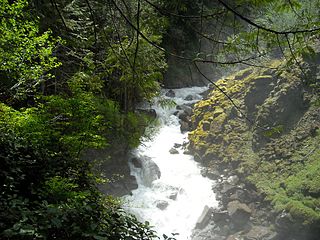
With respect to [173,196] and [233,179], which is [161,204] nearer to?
[173,196]

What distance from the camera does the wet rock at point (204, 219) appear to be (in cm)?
942

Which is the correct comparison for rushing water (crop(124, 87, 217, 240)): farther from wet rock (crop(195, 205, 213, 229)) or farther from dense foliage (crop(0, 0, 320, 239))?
dense foliage (crop(0, 0, 320, 239))

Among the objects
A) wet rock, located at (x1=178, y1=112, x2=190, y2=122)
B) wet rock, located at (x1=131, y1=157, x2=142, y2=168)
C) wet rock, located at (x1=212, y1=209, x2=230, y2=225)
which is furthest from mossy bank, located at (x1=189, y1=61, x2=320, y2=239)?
wet rock, located at (x1=131, y1=157, x2=142, y2=168)

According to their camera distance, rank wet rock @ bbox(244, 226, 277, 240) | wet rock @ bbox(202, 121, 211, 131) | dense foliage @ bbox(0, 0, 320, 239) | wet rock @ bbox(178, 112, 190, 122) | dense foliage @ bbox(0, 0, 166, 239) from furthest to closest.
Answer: wet rock @ bbox(178, 112, 190, 122), wet rock @ bbox(202, 121, 211, 131), wet rock @ bbox(244, 226, 277, 240), dense foliage @ bbox(0, 0, 166, 239), dense foliage @ bbox(0, 0, 320, 239)

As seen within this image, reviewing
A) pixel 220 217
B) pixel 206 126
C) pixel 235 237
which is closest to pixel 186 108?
pixel 206 126

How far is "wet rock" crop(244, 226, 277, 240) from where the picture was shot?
333 inches

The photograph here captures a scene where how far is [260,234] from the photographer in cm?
859

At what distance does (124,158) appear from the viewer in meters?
10.7

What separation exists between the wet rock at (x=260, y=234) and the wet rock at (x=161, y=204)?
9.09ft

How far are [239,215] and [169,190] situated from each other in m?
2.71

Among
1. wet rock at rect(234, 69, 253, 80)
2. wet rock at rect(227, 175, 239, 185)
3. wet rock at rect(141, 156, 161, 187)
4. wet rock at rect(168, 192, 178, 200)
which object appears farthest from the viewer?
wet rock at rect(234, 69, 253, 80)

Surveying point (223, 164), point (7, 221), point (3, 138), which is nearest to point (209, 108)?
point (223, 164)

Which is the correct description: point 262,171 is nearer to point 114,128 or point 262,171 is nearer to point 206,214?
point 206,214

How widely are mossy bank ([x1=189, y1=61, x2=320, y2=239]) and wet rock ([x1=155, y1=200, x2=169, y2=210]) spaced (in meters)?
2.50
